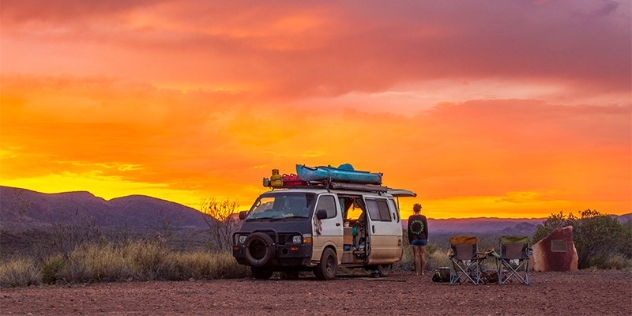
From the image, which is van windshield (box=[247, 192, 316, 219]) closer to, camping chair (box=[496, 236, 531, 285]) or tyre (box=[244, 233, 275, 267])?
tyre (box=[244, 233, 275, 267])

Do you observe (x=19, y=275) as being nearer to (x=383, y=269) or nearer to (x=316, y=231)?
(x=316, y=231)

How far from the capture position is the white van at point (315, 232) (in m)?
21.1

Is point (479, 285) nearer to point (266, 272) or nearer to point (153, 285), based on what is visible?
point (266, 272)

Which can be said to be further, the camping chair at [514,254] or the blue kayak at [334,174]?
the blue kayak at [334,174]

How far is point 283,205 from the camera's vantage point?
21797mm

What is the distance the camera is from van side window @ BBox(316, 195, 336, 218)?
71.2 feet

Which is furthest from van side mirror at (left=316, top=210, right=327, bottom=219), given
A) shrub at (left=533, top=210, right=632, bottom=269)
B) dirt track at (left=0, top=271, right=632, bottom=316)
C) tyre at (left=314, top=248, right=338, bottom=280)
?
shrub at (left=533, top=210, right=632, bottom=269)

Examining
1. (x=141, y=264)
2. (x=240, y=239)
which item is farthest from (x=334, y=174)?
(x=141, y=264)

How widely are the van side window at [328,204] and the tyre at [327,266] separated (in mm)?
859

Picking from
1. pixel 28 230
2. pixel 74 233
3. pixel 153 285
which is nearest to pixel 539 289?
pixel 153 285

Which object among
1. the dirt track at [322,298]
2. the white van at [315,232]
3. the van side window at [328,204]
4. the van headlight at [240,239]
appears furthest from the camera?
the van side window at [328,204]

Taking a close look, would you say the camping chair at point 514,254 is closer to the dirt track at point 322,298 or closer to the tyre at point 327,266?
the dirt track at point 322,298

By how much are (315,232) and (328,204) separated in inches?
42.0

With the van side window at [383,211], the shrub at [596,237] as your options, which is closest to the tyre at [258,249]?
the van side window at [383,211]
